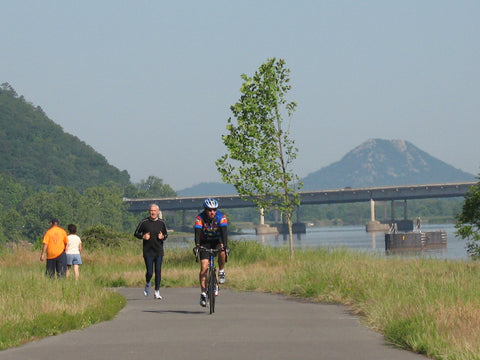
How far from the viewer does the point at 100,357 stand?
9.98m

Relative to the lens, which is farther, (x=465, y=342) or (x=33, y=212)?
(x=33, y=212)

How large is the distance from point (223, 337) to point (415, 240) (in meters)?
97.6

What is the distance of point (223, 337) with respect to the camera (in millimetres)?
11578

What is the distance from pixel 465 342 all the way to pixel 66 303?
273 inches

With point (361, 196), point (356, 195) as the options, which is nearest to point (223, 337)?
point (356, 195)

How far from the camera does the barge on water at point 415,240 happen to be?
100000 mm

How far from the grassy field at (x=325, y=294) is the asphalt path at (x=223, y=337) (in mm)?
271

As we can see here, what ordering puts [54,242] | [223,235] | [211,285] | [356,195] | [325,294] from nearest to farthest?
[211,285], [223,235], [325,294], [54,242], [356,195]

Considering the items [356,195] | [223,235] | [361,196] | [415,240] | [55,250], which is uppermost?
[356,195]

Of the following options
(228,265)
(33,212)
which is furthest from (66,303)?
(33,212)

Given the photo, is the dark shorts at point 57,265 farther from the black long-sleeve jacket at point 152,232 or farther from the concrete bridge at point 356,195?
the concrete bridge at point 356,195

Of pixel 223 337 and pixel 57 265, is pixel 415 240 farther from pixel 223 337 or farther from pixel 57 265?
pixel 223 337

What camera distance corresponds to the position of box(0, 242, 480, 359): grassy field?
35.7 ft

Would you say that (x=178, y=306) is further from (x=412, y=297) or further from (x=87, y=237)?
(x=87, y=237)
